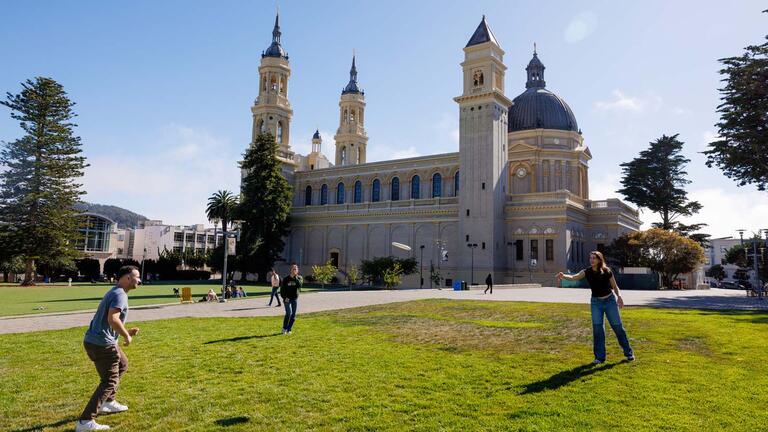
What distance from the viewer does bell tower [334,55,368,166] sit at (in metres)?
77.3

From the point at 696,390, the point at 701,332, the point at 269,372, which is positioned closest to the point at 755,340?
the point at 701,332

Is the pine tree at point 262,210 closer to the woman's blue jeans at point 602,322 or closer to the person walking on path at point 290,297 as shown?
the person walking on path at point 290,297

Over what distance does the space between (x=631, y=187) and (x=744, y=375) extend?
5986 centimetres

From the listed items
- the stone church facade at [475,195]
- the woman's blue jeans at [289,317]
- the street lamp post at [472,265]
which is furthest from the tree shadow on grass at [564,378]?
the stone church facade at [475,195]

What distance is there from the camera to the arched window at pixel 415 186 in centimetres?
6031

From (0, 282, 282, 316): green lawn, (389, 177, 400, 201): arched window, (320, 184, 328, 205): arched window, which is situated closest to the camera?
(0, 282, 282, 316): green lawn

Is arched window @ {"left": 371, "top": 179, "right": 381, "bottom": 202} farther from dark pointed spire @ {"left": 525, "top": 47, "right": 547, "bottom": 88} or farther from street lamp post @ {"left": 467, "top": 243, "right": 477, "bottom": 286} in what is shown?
dark pointed spire @ {"left": 525, "top": 47, "right": 547, "bottom": 88}

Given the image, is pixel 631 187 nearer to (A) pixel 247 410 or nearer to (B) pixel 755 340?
(B) pixel 755 340

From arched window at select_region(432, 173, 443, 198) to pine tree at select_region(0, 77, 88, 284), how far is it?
37.0 meters

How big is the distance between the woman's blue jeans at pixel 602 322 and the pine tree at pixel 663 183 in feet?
191

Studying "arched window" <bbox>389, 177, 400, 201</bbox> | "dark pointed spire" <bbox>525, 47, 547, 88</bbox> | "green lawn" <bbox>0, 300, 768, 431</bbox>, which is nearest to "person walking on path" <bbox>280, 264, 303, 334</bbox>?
"green lawn" <bbox>0, 300, 768, 431</bbox>

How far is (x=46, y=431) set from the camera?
5.56m

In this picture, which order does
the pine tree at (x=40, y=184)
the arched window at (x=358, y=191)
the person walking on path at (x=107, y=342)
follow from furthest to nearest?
1. the arched window at (x=358, y=191)
2. the pine tree at (x=40, y=184)
3. the person walking on path at (x=107, y=342)

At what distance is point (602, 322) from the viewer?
8.62 metres
